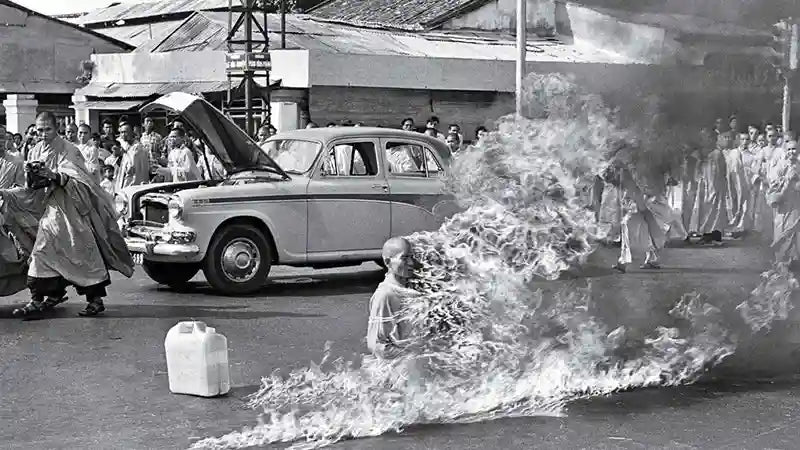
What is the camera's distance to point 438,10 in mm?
35406

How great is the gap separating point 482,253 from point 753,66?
245cm

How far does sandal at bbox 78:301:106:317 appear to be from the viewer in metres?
10.4

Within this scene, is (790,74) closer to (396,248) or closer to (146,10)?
(396,248)

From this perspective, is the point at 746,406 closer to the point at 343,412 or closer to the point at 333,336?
the point at 343,412

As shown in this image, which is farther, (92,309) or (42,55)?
(42,55)

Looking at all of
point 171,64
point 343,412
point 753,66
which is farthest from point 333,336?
point 171,64

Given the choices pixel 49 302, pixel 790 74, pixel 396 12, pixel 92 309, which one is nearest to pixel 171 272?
pixel 92 309

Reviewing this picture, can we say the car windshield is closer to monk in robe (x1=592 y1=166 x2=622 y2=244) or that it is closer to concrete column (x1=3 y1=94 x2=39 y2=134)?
monk in robe (x1=592 y1=166 x2=622 y2=244)

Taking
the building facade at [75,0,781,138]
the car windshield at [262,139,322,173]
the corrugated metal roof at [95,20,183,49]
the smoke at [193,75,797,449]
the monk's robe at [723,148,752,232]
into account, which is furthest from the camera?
the corrugated metal roof at [95,20,183,49]

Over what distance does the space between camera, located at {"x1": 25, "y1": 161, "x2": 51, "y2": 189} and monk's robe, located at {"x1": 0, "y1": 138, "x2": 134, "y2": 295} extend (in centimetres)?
20

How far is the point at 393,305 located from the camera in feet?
21.2

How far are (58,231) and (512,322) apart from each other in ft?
16.4

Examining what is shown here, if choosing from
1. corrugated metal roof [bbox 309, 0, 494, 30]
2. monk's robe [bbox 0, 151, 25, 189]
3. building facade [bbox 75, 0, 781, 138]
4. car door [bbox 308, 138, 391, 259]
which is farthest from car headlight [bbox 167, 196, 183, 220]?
corrugated metal roof [bbox 309, 0, 494, 30]

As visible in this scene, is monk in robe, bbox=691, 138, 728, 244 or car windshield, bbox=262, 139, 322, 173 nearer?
monk in robe, bbox=691, 138, 728, 244
